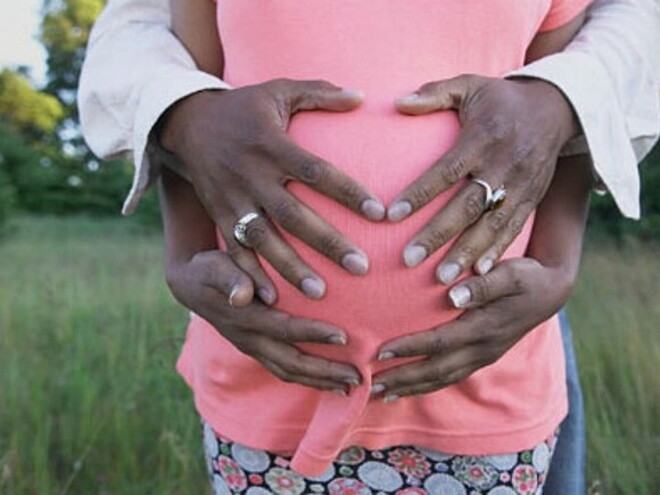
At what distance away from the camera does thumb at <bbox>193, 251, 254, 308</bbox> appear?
1.32m

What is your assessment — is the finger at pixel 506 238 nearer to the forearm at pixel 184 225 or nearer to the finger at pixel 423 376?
the finger at pixel 423 376

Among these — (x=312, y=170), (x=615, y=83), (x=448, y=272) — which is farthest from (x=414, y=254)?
(x=615, y=83)

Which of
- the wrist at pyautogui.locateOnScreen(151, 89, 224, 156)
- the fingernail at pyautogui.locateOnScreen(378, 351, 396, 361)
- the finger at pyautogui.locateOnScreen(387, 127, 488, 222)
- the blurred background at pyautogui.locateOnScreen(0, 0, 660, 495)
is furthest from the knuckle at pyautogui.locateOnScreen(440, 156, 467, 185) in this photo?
the blurred background at pyautogui.locateOnScreen(0, 0, 660, 495)

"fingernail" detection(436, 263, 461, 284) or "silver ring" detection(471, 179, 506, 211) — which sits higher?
"silver ring" detection(471, 179, 506, 211)

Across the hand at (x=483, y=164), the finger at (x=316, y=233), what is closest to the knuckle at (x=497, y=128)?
the hand at (x=483, y=164)

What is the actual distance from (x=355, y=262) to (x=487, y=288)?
0.56 ft

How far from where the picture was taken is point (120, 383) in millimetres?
3490

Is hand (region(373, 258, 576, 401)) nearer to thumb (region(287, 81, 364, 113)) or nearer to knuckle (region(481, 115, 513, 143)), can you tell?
knuckle (region(481, 115, 513, 143))

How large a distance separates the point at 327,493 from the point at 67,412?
2.00 m

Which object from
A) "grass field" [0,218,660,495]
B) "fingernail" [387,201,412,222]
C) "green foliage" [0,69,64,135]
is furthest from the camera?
"green foliage" [0,69,64,135]

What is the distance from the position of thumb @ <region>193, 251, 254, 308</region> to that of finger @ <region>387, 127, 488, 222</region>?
0.67 ft

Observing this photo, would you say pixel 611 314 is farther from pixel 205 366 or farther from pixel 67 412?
pixel 205 366

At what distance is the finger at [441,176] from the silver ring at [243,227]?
17 cm

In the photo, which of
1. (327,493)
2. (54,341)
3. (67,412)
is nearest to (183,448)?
(67,412)
